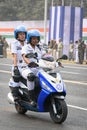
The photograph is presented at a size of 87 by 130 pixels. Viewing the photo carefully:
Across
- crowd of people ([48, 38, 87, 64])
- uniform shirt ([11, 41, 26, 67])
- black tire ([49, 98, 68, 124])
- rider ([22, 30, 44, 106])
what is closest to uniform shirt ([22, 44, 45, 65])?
rider ([22, 30, 44, 106])

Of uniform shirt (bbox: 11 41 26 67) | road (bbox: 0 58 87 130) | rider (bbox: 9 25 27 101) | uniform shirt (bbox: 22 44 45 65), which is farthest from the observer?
uniform shirt (bbox: 11 41 26 67)

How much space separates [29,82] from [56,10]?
2983cm

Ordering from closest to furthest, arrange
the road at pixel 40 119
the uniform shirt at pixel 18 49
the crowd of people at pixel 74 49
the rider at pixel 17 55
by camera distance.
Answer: the road at pixel 40 119 → the rider at pixel 17 55 → the uniform shirt at pixel 18 49 → the crowd of people at pixel 74 49

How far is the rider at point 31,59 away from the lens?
916 centimetres

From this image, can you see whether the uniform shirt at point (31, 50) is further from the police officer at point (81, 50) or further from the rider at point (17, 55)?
the police officer at point (81, 50)

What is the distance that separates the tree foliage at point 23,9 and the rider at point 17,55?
238 ft

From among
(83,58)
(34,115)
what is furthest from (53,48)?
(34,115)

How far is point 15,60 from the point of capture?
9.80m

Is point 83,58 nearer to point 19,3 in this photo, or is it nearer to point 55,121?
point 55,121

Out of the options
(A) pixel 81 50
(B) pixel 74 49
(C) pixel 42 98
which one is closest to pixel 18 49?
(C) pixel 42 98

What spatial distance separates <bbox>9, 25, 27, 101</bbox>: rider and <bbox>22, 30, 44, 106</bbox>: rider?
18 cm

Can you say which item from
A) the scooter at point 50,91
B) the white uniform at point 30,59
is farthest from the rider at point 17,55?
the scooter at point 50,91

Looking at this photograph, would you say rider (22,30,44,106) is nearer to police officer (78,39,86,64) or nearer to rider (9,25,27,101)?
rider (9,25,27,101)

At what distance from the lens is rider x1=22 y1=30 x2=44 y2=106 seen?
9.16 m
